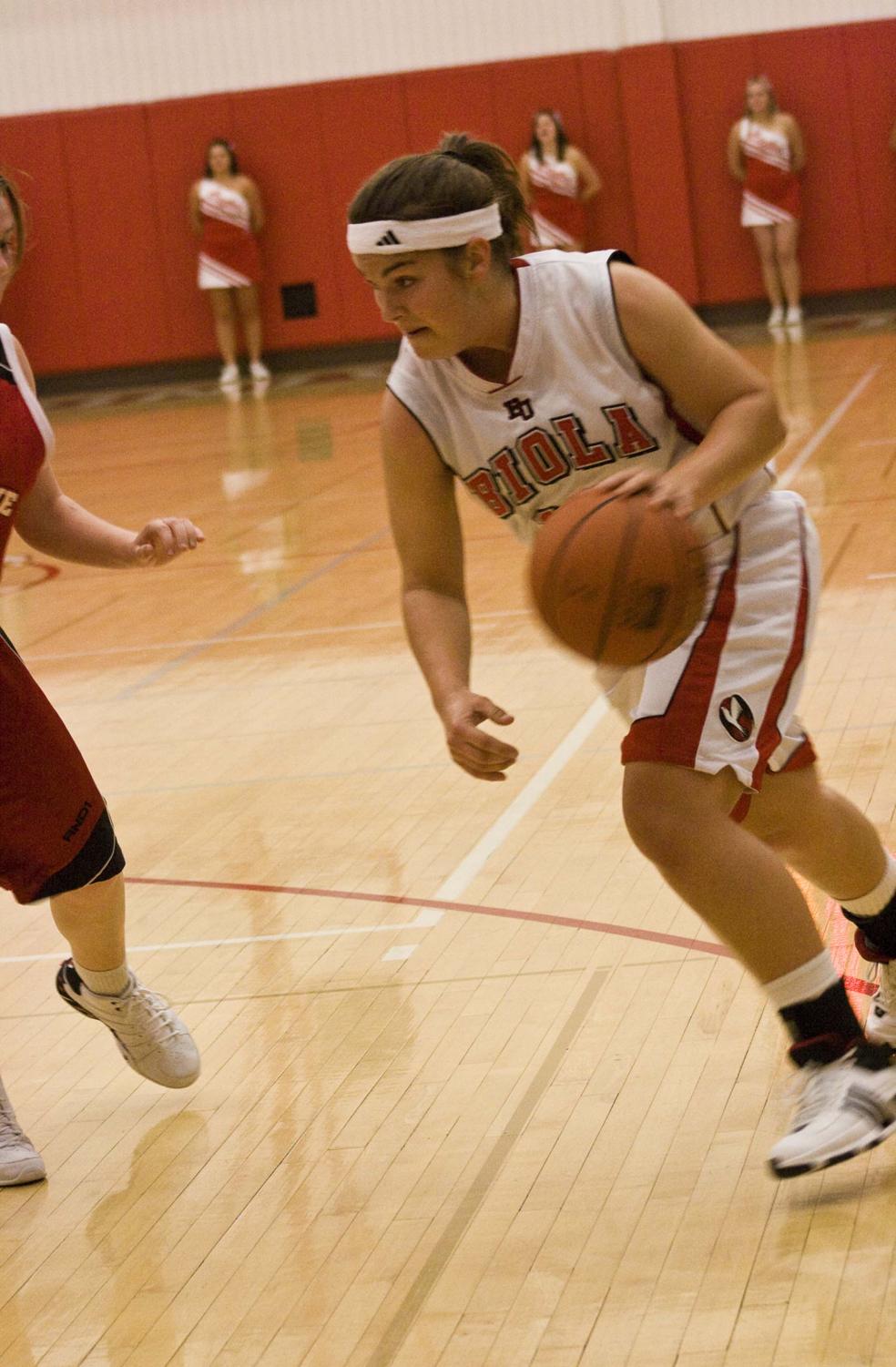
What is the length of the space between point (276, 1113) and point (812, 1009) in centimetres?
96

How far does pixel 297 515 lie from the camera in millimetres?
9305

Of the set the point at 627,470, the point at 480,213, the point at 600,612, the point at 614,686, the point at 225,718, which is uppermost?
the point at 480,213

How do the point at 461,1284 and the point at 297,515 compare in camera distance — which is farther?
the point at 297,515

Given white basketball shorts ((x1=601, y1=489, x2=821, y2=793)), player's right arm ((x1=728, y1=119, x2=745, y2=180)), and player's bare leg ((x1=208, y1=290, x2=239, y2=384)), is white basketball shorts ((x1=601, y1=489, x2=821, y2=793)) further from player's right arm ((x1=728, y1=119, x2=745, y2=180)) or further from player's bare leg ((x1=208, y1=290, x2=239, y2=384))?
player's bare leg ((x1=208, y1=290, x2=239, y2=384))

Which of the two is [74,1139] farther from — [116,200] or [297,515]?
[116,200]

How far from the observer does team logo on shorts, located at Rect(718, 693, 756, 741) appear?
2564 mm

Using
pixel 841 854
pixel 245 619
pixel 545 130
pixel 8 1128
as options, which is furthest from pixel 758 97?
pixel 8 1128

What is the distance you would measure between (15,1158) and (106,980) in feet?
1.06

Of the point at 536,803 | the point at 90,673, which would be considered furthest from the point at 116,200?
the point at 536,803

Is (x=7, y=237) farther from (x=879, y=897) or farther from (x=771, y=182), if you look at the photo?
(x=771, y=182)

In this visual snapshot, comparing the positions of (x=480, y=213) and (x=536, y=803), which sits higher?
(x=480, y=213)

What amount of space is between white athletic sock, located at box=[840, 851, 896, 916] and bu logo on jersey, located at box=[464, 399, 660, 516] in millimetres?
766

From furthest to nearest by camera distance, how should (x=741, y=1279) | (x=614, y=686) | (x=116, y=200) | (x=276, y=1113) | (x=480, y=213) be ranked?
(x=116, y=200) → (x=276, y=1113) → (x=614, y=686) → (x=480, y=213) → (x=741, y=1279)

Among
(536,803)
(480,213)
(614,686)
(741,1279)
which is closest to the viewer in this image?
(741,1279)
